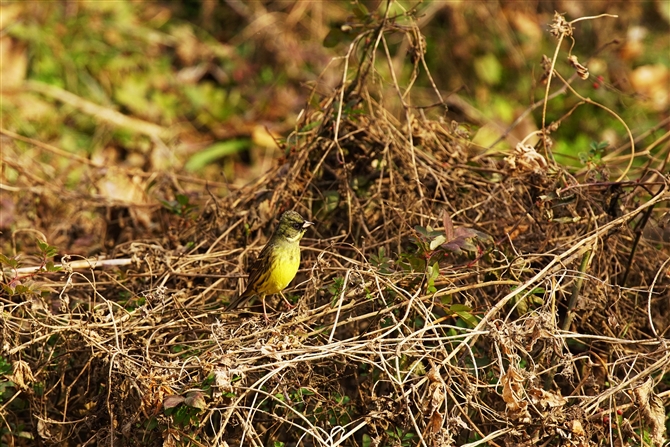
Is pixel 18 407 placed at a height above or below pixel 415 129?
below

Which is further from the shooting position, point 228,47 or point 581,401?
point 228,47

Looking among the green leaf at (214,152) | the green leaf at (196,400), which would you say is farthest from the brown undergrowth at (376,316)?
the green leaf at (214,152)

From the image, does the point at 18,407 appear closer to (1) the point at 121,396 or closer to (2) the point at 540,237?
(1) the point at 121,396

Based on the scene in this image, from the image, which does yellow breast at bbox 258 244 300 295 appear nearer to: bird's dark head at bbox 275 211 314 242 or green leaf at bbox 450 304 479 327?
bird's dark head at bbox 275 211 314 242

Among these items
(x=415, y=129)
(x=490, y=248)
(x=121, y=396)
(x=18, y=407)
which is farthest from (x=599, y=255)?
(x=18, y=407)

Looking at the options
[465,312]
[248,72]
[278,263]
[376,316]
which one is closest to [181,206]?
[278,263]

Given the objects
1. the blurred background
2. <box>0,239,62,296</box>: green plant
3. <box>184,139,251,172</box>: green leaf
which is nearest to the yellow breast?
<box>0,239,62,296</box>: green plant

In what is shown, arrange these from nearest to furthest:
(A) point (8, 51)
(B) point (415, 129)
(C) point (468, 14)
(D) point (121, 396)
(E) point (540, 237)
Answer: (D) point (121, 396) → (E) point (540, 237) → (B) point (415, 129) → (A) point (8, 51) → (C) point (468, 14)

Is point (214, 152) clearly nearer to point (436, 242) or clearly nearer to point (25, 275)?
point (25, 275)
